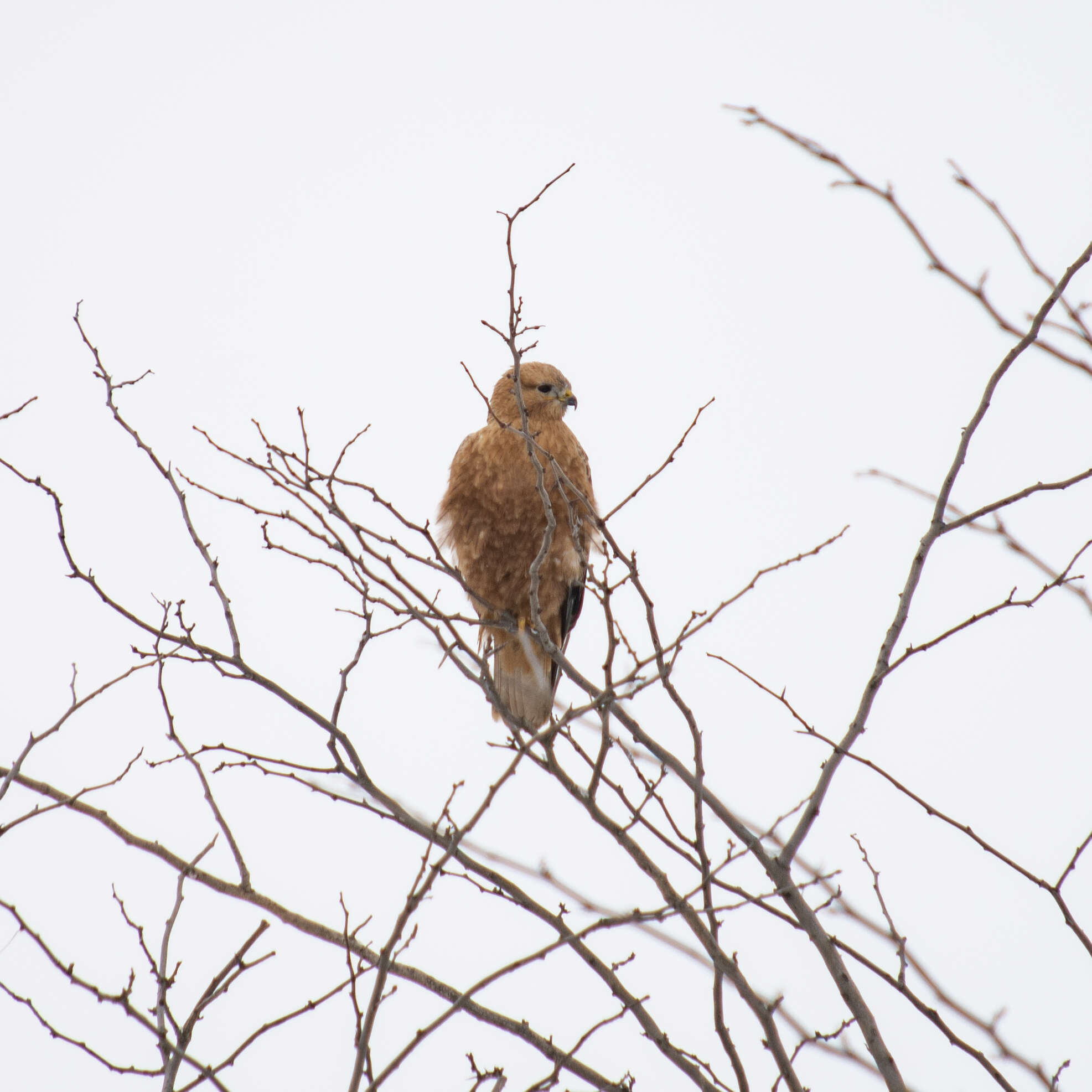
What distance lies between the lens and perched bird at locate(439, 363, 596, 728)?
5578mm

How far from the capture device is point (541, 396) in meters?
6.06

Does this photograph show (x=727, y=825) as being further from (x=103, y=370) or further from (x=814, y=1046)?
(x=103, y=370)

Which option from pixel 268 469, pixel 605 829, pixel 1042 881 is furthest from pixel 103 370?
pixel 1042 881

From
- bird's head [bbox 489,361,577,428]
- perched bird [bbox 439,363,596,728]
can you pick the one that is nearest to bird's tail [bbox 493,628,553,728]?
perched bird [bbox 439,363,596,728]

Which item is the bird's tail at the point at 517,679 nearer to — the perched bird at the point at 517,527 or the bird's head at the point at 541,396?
the perched bird at the point at 517,527

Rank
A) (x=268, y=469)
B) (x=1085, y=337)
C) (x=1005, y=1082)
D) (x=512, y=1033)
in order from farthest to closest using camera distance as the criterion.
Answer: (x=268, y=469), (x=512, y=1033), (x=1005, y=1082), (x=1085, y=337)

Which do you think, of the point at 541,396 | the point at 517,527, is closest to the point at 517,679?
the point at 517,527

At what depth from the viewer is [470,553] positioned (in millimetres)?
5719

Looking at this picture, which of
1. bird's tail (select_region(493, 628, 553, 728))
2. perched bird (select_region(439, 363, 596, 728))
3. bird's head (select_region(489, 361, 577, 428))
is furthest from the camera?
bird's head (select_region(489, 361, 577, 428))

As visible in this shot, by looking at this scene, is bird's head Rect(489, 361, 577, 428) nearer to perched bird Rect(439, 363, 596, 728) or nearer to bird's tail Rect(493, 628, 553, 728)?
perched bird Rect(439, 363, 596, 728)

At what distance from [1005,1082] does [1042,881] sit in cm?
34

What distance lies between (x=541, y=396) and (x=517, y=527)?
799 mm

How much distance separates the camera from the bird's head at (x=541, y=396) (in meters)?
6.04

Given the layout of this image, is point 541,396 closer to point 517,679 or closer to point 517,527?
point 517,527
